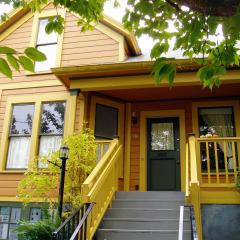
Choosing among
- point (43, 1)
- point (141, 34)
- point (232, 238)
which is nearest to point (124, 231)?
point (232, 238)

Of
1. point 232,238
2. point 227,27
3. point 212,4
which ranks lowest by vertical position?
point 232,238

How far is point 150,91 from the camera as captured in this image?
27.9 feet

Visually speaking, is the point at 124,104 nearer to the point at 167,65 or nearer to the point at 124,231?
the point at 124,231

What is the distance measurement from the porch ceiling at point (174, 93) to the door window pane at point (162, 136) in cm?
71

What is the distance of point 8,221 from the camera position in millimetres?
8172

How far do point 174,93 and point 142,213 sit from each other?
131 inches

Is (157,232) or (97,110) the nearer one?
(157,232)

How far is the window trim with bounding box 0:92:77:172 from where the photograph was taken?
332 inches

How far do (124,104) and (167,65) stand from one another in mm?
7071

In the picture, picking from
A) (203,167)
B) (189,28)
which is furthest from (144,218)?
(189,28)

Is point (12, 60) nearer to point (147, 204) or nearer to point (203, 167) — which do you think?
point (147, 204)

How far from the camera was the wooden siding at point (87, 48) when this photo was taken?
9.31m

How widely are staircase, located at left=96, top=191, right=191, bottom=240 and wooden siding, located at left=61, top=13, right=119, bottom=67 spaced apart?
3.81 metres

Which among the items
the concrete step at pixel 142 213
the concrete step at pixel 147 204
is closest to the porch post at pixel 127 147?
the concrete step at pixel 147 204
